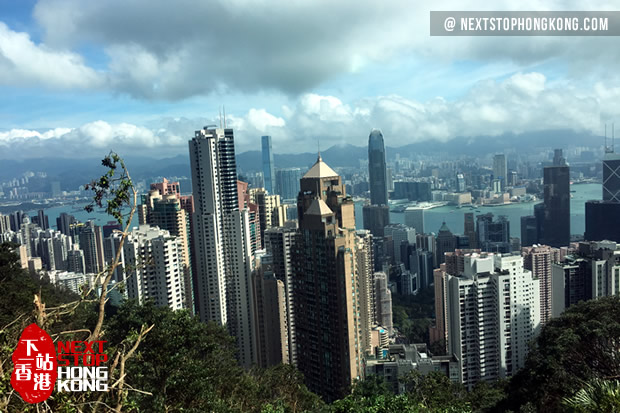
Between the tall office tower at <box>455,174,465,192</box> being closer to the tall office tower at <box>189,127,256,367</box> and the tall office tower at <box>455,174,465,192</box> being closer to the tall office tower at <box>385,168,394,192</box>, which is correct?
the tall office tower at <box>385,168,394,192</box>

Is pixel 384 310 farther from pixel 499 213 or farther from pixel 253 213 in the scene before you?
pixel 499 213

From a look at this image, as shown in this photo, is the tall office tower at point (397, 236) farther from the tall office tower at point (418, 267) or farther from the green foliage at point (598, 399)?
the green foliage at point (598, 399)

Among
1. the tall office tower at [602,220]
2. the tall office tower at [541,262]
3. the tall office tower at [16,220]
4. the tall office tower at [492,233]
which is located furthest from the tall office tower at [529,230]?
the tall office tower at [16,220]

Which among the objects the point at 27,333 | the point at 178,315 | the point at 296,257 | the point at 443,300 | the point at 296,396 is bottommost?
the point at 443,300

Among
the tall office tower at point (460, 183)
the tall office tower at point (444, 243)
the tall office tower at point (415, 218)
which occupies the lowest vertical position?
the tall office tower at point (444, 243)

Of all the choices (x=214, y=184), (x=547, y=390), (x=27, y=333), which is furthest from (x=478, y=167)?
(x=27, y=333)

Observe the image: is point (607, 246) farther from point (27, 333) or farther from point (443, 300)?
point (27, 333)

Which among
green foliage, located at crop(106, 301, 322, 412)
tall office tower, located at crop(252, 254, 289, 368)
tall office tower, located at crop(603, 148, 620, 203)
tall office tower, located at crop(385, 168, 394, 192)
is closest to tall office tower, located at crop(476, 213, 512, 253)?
tall office tower, located at crop(603, 148, 620, 203)
